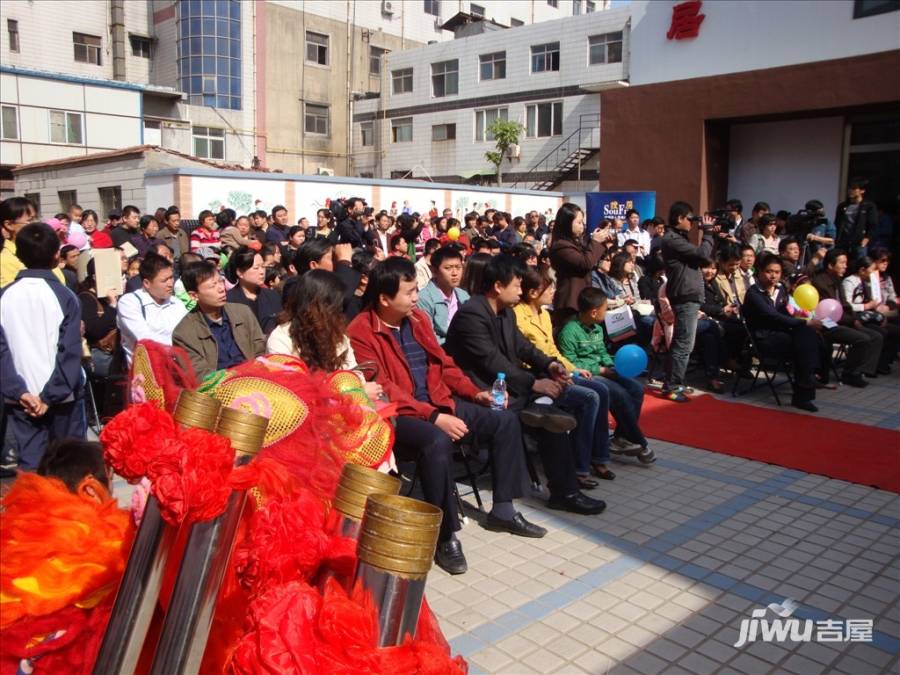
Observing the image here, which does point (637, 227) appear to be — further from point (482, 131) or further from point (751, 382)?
point (482, 131)

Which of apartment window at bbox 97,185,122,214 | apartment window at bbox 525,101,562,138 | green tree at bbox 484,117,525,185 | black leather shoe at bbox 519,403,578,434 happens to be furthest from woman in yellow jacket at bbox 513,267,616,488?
green tree at bbox 484,117,525,185

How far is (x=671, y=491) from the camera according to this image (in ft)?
16.1

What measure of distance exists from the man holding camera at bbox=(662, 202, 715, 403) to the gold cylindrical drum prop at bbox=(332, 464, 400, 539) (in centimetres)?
612

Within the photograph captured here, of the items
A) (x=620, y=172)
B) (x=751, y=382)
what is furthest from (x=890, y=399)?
(x=620, y=172)

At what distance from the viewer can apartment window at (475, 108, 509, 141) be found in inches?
1239

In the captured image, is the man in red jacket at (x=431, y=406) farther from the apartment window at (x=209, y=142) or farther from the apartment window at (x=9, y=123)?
the apartment window at (x=209, y=142)

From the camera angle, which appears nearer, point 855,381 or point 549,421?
point 549,421

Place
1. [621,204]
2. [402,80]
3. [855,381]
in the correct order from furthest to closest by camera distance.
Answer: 1. [402,80]
2. [621,204]
3. [855,381]

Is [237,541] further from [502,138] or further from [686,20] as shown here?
[502,138]

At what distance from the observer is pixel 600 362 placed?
543 cm

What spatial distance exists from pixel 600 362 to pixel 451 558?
2.28 m

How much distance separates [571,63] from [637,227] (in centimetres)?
1850

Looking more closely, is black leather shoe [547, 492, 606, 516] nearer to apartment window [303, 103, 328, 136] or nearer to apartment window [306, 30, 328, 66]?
apartment window [303, 103, 328, 136]

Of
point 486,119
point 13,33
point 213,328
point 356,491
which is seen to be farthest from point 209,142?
point 356,491
